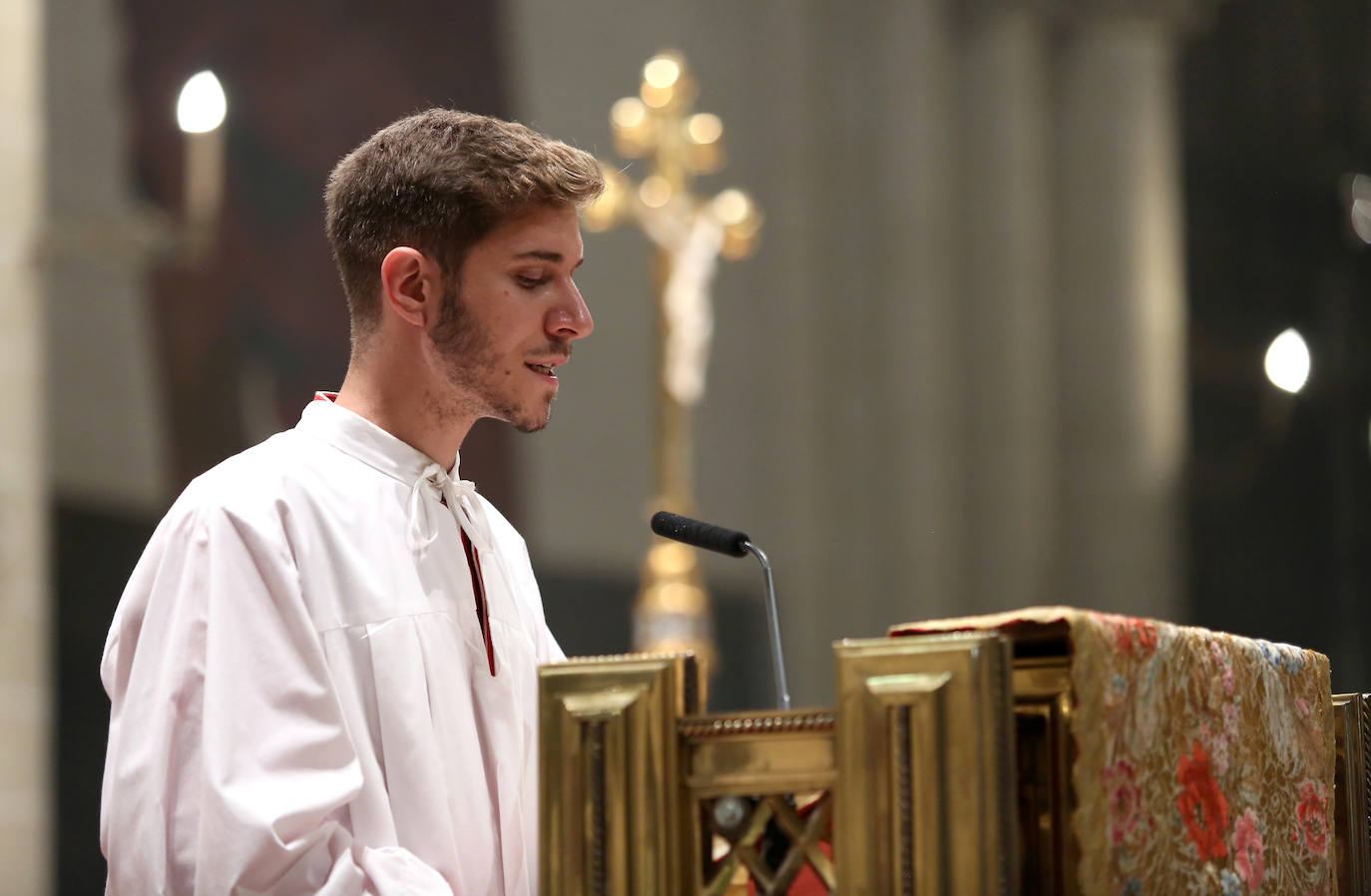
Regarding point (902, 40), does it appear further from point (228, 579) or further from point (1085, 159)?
point (228, 579)

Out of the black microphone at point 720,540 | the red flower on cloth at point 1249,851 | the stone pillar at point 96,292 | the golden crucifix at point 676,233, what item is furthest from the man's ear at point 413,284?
the golden crucifix at point 676,233

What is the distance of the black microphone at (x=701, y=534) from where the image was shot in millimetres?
2316

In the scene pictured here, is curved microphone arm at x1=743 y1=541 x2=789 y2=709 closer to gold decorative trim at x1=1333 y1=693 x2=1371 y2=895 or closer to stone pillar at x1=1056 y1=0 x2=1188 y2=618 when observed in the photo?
gold decorative trim at x1=1333 y1=693 x2=1371 y2=895

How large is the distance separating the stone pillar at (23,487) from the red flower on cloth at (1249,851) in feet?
14.8

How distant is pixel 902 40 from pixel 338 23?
8.39 ft

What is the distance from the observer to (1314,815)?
7.22 feet

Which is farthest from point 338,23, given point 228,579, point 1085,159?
point 228,579

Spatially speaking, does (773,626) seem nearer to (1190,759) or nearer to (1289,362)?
(1190,759)

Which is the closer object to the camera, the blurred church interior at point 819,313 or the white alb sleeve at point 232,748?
the white alb sleeve at point 232,748

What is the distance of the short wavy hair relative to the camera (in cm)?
252

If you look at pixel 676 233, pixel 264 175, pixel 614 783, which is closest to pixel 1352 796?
pixel 614 783

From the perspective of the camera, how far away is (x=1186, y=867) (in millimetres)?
1808

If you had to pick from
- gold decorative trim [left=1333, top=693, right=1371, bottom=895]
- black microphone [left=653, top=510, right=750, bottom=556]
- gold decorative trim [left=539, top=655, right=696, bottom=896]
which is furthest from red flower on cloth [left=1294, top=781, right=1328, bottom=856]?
gold decorative trim [left=539, top=655, right=696, bottom=896]

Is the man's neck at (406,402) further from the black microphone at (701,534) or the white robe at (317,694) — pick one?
the black microphone at (701,534)
